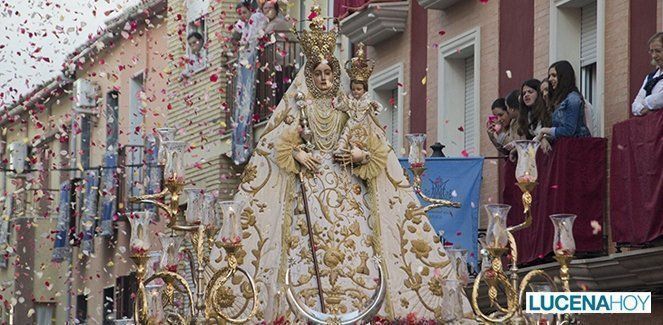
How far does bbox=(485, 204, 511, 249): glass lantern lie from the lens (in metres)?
13.4

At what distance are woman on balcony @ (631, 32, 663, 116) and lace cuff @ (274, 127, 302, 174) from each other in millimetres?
2898

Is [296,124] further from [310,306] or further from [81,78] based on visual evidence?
[81,78]

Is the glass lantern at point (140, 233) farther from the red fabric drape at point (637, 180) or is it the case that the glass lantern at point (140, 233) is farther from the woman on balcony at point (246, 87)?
the woman on balcony at point (246, 87)

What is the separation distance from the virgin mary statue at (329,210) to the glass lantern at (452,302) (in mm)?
2062

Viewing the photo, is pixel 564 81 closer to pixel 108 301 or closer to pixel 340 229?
pixel 340 229

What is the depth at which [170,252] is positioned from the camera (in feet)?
48.6

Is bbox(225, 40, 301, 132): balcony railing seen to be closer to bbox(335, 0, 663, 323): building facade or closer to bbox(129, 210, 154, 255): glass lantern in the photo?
bbox(335, 0, 663, 323): building facade

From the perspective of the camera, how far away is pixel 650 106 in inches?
659

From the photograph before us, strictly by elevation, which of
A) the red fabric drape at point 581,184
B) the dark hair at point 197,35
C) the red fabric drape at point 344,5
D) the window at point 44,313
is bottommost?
the window at point 44,313

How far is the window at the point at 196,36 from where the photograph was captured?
30.3m

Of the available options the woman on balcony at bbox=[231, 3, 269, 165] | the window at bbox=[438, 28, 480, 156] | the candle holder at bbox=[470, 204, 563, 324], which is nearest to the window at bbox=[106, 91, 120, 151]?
the woman on balcony at bbox=[231, 3, 269, 165]

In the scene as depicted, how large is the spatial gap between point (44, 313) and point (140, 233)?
89.2 feet

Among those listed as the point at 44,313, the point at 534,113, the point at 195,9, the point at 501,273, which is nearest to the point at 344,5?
the point at 534,113

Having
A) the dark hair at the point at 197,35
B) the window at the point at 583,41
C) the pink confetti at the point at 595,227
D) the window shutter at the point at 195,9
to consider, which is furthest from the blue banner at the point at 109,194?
the pink confetti at the point at 595,227
